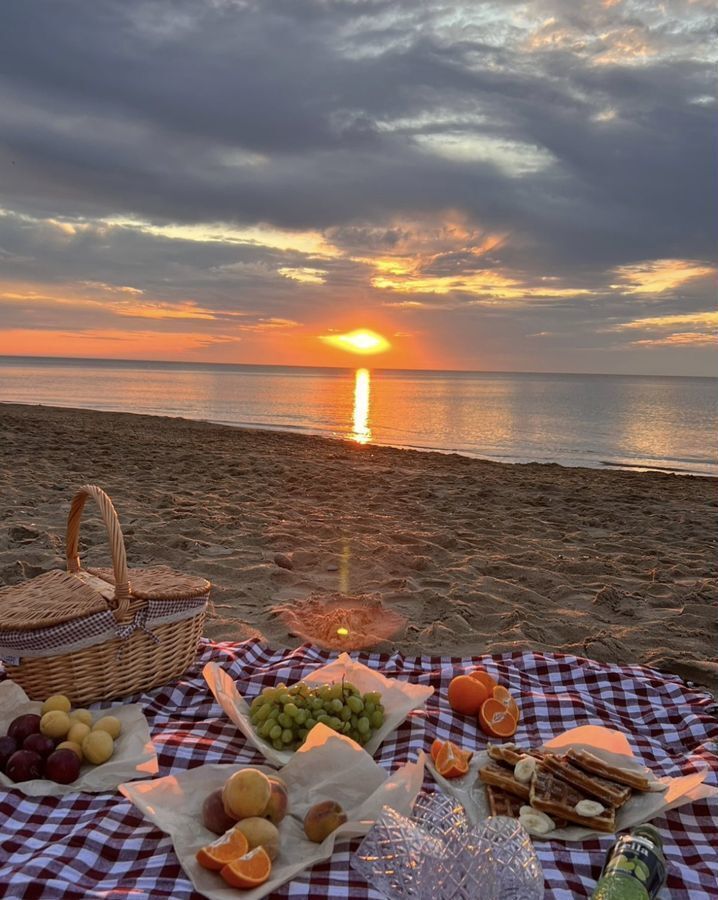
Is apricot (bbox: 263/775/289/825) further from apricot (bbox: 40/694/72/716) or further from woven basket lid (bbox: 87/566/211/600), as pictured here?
woven basket lid (bbox: 87/566/211/600)

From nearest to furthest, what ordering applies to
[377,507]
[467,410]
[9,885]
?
[9,885]
[377,507]
[467,410]

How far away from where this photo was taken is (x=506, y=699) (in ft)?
11.3

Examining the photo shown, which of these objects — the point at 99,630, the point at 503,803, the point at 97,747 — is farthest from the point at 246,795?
the point at 99,630

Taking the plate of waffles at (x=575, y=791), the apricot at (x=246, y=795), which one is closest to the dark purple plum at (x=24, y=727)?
the apricot at (x=246, y=795)

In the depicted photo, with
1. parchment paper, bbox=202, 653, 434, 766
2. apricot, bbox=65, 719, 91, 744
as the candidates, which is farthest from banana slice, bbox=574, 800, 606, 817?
apricot, bbox=65, 719, 91, 744

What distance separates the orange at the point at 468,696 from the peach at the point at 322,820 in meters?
1.16

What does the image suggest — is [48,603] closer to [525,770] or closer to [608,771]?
[525,770]

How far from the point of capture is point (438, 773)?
2.86m

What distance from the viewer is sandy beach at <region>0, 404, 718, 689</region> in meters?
4.93

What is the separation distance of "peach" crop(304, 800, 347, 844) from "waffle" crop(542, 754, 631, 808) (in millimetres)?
818

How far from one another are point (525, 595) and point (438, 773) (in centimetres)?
290

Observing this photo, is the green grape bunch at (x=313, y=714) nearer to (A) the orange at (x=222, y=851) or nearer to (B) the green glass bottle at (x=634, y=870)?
(A) the orange at (x=222, y=851)

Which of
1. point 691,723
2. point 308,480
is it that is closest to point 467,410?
point 308,480

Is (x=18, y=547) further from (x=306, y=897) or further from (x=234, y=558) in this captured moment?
(x=306, y=897)
